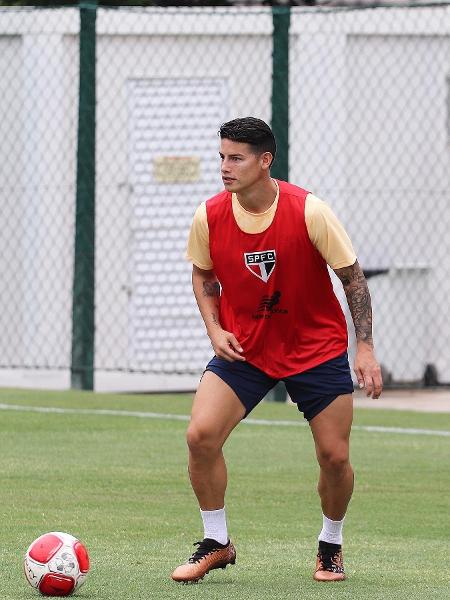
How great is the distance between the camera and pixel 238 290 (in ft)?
22.8

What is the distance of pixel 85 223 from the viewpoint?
15.0m

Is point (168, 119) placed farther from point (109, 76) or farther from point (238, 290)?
point (238, 290)

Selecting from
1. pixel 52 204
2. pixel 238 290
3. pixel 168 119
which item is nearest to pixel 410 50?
pixel 168 119

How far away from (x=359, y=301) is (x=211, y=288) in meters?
0.64

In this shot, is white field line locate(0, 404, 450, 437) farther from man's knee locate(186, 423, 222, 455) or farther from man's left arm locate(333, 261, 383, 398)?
man's knee locate(186, 423, 222, 455)

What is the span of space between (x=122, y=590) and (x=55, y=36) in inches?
384

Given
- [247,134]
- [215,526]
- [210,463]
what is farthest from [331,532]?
[247,134]

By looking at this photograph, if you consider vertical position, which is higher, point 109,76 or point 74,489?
point 109,76

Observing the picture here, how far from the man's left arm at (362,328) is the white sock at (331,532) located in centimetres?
61

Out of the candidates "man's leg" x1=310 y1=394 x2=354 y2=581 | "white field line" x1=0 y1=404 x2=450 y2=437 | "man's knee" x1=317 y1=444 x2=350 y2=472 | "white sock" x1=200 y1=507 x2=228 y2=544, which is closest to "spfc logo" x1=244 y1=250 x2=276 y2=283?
"man's leg" x1=310 y1=394 x2=354 y2=581

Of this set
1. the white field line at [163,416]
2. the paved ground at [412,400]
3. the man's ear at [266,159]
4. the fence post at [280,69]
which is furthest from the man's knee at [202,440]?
the fence post at [280,69]

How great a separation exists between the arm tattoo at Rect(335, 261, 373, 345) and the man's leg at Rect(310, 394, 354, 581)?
0.91ft

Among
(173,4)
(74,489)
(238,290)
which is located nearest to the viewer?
(238,290)

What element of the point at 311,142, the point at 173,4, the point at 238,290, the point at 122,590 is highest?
the point at 173,4
